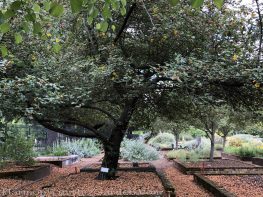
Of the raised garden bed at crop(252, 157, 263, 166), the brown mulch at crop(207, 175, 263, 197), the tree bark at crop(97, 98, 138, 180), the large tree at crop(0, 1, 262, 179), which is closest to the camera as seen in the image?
the large tree at crop(0, 1, 262, 179)

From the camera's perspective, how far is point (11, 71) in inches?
292

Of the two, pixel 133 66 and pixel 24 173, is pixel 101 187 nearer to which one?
pixel 133 66

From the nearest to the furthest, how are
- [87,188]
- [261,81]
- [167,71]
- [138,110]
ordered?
[261,81] → [167,71] → [87,188] → [138,110]

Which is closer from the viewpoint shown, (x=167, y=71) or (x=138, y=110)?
(x=167, y=71)

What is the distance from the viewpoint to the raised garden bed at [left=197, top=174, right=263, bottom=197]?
7.08 m

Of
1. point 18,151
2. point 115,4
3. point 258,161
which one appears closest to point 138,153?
point 258,161

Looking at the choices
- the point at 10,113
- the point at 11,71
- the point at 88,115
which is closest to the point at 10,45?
the point at 11,71

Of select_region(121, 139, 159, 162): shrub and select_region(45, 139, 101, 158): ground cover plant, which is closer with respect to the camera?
select_region(121, 139, 159, 162): shrub

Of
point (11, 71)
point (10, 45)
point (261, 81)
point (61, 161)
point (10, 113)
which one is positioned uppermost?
point (10, 45)

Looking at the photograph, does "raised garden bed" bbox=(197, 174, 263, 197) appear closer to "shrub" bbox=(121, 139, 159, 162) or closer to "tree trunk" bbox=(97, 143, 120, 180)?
"tree trunk" bbox=(97, 143, 120, 180)

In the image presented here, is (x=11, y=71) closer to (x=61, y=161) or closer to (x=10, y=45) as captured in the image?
(x=10, y=45)

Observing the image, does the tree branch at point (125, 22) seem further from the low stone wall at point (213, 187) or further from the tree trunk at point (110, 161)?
the low stone wall at point (213, 187)

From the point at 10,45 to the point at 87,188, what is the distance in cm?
373

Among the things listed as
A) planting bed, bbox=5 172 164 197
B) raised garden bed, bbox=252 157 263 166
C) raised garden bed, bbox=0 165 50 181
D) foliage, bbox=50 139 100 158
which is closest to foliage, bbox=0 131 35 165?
raised garden bed, bbox=0 165 50 181
